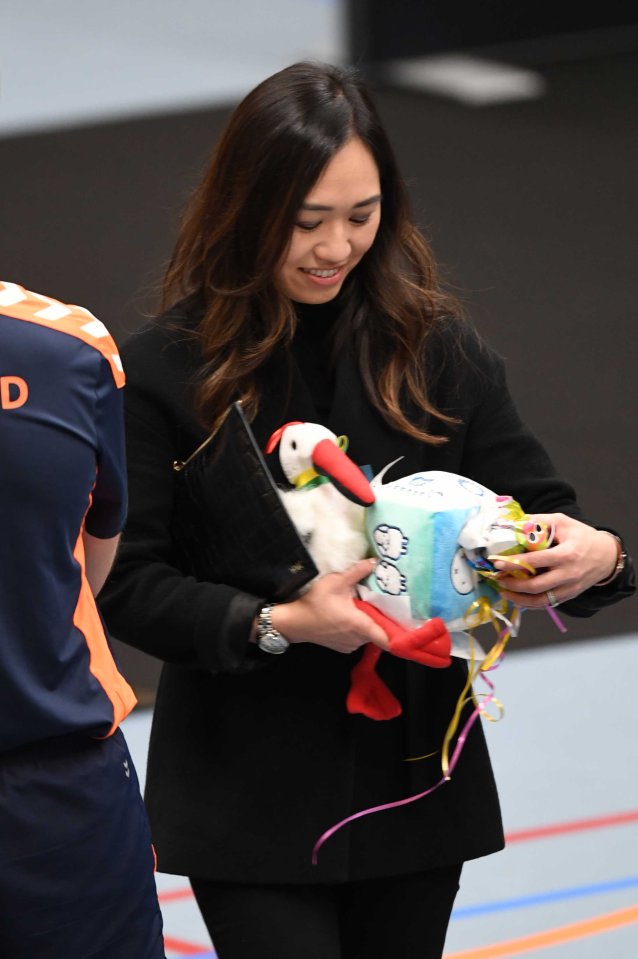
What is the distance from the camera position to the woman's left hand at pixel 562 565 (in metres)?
1.92

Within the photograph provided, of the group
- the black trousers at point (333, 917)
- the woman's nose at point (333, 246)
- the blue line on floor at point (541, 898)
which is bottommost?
the blue line on floor at point (541, 898)

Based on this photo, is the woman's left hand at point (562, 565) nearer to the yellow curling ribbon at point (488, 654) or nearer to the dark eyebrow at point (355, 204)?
the yellow curling ribbon at point (488, 654)

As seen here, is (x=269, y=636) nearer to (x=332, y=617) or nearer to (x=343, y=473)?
(x=332, y=617)

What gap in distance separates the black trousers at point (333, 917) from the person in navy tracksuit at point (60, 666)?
315 millimetres

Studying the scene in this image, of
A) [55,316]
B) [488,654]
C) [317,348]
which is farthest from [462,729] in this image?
[55,316]

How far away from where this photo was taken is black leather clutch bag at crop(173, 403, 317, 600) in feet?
6.15

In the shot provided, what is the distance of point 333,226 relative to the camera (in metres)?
2.00

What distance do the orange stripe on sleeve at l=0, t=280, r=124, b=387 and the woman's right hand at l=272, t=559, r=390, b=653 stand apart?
0.44 m

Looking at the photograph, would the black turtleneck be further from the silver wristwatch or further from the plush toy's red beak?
the silver wristwatch

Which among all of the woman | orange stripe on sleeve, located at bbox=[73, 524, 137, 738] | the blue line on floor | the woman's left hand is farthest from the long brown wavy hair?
the blue line on floor

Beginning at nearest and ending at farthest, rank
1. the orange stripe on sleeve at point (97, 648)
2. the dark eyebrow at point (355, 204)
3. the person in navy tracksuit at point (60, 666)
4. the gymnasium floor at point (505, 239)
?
the person in navy tracksuit at point (60, 666) → the orange stripe on sleeve at point (97, 648) → the dark eyebrow at point (355, 204) → the gymnasium floor at point (505, 239)

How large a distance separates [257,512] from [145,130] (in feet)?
23.4

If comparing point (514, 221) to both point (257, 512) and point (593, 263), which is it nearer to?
point (593, 263)

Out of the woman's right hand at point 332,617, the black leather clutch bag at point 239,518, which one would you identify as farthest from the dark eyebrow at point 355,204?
the woman's right hand at point 332,617
